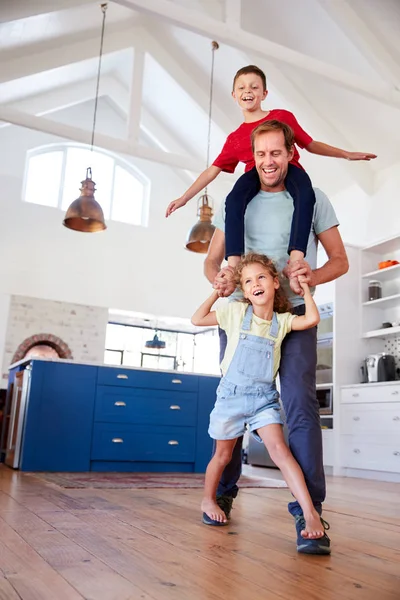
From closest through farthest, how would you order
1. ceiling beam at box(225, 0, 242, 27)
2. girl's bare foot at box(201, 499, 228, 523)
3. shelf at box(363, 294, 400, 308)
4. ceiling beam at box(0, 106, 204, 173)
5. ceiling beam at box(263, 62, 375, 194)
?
girl's bare foot at box(201, 499, 228, 523), ceiling beam at box(225, 0, 242, 27), shelf at box(363, 294, 400, 308), ceiling beam at box(0, 106, 204, 173), ceiling beam at box(263, 62, 375, 194)

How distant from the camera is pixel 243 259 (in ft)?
5.52

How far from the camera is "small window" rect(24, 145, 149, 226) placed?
9.22m

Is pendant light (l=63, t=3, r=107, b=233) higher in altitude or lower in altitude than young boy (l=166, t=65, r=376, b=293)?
higher

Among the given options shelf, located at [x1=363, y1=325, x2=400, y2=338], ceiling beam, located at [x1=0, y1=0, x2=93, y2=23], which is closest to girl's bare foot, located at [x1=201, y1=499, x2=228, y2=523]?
shelf, located at [x1=363, y1=325, x2=400, y2=338]

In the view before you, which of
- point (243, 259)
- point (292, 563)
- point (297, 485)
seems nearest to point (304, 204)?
point (243, 259)


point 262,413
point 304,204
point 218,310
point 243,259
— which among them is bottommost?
point 262,413

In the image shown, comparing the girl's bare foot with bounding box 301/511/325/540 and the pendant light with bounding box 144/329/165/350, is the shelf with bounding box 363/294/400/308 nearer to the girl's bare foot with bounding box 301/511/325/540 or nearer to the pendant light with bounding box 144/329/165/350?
the girl's bare foot with bounding box 301/511/325/540

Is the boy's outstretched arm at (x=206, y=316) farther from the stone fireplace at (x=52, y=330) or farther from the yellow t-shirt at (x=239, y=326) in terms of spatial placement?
the stone fireplace at (x=52, y=330)

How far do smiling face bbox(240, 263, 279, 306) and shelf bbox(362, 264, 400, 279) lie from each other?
170 inches

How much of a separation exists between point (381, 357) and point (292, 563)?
14.2 feet

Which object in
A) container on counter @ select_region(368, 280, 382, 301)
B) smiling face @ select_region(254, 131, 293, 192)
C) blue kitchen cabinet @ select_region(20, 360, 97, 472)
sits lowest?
blue kitchen cabinet @ select_region(20, 360, 97, 472)

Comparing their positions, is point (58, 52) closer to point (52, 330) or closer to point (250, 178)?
point (52, 330)

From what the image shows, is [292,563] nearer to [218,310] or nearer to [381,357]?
[218,310]

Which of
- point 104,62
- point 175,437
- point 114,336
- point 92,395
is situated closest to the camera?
point 92,395
